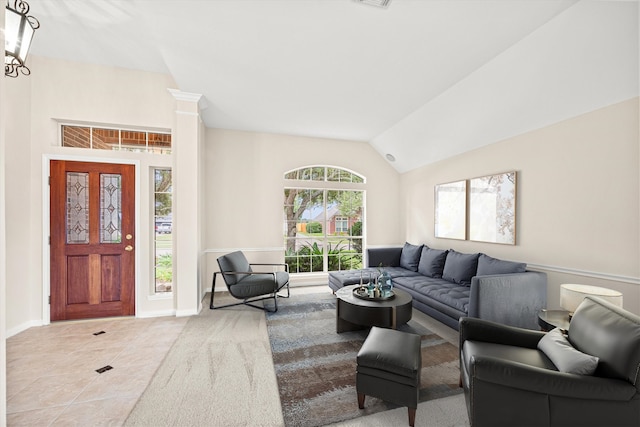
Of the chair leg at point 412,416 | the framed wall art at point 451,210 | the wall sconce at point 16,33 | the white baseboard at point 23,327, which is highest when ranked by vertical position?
the wall sconce at point 16,33

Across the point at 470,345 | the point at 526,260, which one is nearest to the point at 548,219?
the point at 526,260

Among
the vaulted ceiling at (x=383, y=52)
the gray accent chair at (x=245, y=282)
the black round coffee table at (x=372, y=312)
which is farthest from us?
the gray accent chair at (x=245, y=282)

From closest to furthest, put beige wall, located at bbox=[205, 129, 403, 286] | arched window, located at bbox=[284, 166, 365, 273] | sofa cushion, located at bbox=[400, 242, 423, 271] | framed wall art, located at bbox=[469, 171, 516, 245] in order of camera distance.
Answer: framed wall art, located at bbox=[469, 171, 516, 245]
sofa cushion, located at bbox=[400, 242, 423, 271]
beige wall, located at bbox=[205, 129, 403, 286]
arched window, located at bbox=[284, 166, 365, 273]

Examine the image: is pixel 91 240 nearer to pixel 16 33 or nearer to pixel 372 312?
pixel 16 33

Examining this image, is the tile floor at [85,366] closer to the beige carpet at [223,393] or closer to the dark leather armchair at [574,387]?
the beige carpet at [223,393]

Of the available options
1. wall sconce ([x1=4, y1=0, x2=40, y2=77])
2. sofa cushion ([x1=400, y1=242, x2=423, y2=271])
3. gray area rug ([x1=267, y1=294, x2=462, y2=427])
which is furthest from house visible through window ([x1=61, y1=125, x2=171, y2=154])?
sofa cushion ([x1=400, y1=242, x2=423, y2=271])

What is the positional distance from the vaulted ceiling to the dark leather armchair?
2.26 metres

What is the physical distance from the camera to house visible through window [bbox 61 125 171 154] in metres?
3.50

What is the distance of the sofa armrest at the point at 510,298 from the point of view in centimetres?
265

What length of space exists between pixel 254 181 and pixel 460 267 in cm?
378

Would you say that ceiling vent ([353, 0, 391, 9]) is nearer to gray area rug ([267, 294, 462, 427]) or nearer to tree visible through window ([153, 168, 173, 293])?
gray area rug ([267, 294, 462, 427])

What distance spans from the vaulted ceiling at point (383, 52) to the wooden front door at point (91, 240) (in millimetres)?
1505

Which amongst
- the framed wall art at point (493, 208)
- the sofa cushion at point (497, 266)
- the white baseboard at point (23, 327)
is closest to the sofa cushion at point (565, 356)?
the sofa cushion at point (497, 266)

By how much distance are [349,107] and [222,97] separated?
185 centimetres
